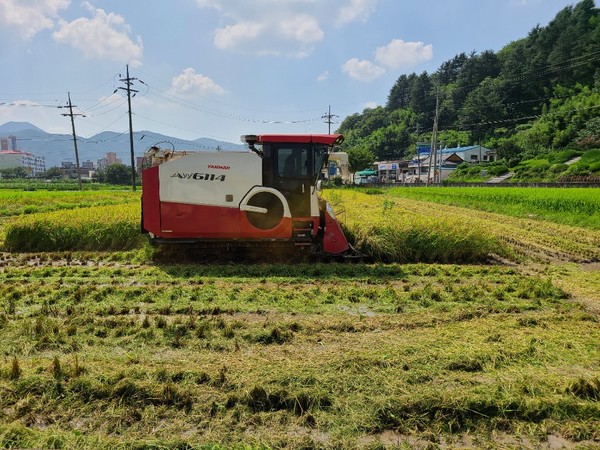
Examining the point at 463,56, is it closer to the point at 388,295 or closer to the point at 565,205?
the point at 565,205

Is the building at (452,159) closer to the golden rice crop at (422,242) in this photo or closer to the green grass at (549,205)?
the green grass at (549,205)

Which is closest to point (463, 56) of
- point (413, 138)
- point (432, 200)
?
point (413, 138)

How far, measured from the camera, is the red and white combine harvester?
8.30 meters

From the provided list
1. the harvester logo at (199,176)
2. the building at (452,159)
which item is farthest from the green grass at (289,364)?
the building at (452,159)

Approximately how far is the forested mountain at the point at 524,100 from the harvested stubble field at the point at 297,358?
48.1 m

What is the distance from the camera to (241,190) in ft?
27.4

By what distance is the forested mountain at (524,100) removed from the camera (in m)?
61.0

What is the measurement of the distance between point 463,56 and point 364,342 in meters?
144

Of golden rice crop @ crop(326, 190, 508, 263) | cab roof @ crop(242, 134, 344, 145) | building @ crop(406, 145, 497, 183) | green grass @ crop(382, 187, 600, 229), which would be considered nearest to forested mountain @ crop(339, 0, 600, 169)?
building @ crop(406, 145, 497, 183)

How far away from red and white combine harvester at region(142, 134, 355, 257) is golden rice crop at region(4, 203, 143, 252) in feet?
7.43

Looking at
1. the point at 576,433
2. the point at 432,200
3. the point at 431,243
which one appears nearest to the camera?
the point at 576,433

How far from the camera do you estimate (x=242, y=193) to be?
835cm

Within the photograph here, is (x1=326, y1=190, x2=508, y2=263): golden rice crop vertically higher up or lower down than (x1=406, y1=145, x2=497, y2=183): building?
lower down

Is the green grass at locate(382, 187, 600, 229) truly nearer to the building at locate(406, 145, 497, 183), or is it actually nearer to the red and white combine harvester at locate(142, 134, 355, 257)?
the red and white combine harvester at locate(142, 134, 355, 257)
